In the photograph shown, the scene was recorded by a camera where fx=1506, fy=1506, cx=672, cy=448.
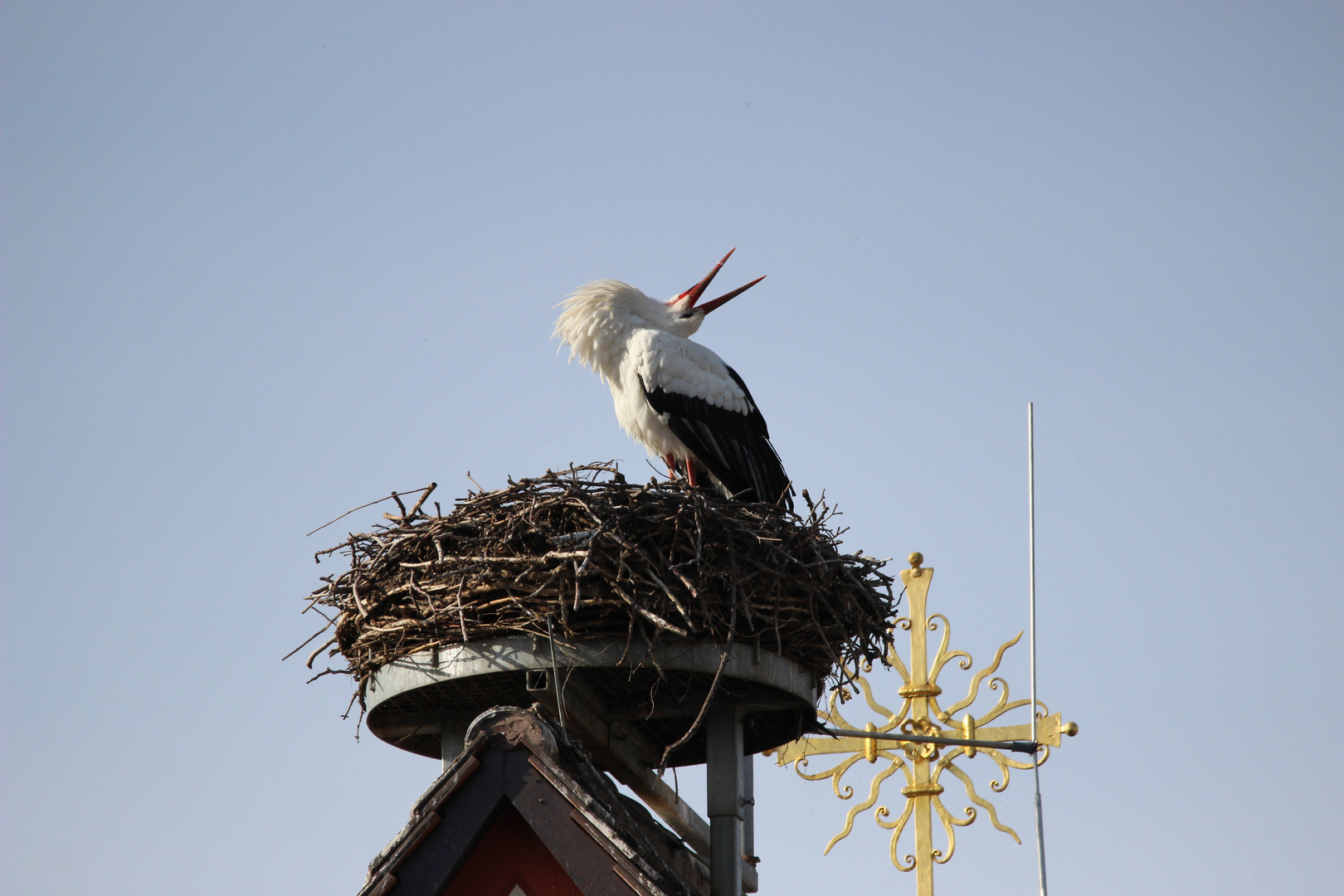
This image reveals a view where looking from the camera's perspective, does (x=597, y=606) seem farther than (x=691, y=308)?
No

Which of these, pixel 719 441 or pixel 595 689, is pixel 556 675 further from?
pixel 719 441

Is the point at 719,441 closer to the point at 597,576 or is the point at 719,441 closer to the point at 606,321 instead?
the point at 606,321

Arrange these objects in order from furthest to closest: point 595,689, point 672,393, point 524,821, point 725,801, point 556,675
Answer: point 672,393
point 595,689
point 725,801
point 556,675
point 524,821

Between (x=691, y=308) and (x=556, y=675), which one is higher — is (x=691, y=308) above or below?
above

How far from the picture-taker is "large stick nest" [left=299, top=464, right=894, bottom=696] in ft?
21.2

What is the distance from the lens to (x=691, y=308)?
1023 cm

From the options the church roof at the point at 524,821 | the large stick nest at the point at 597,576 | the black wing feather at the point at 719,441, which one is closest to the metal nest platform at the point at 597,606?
the large stick nest at the point at 597,576

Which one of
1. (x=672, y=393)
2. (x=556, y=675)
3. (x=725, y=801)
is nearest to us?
(x=556, y=675)

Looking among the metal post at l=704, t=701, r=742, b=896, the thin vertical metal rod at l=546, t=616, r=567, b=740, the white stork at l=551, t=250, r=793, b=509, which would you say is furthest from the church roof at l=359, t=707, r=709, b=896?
the white stork at l=551, t=250, r=793, b=509

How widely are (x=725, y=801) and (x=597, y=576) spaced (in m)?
1.19

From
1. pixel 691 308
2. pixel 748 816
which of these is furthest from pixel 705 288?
pixel 748 816

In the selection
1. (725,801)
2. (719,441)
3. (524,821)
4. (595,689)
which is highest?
(719,441)

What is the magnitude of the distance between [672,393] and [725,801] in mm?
3130

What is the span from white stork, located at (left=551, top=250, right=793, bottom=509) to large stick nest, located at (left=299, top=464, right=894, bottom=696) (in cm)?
168
